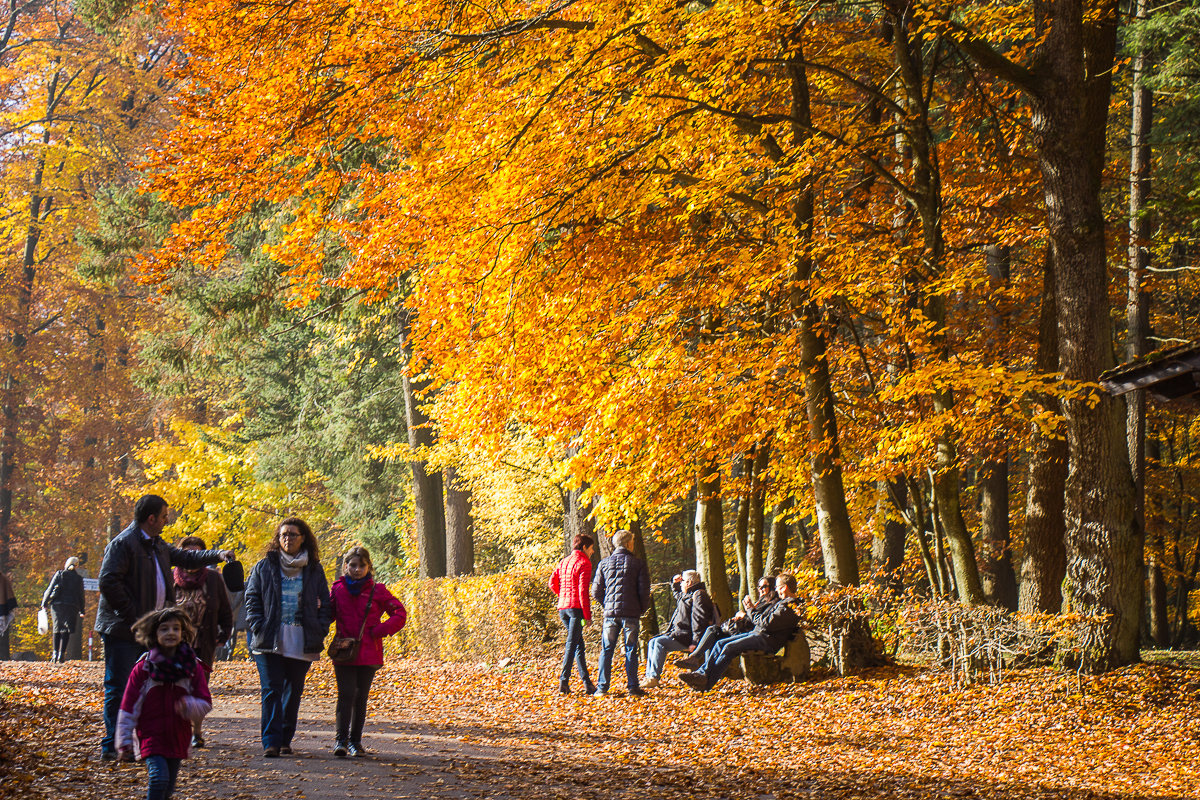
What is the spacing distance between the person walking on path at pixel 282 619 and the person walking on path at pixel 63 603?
41.2ft

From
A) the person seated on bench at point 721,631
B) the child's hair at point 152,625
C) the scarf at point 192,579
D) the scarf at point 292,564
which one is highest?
the scarf at point 292,564

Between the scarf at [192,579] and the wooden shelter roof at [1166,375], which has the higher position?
the wooden shelter roof at [1166,375]

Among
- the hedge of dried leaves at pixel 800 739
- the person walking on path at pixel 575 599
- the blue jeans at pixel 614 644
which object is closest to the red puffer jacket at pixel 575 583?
the person walking on path at pixel 575 599

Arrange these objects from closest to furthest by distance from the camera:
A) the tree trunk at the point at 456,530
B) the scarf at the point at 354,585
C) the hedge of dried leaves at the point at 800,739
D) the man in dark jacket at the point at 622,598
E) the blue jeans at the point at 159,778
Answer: the blue jeans at the point at 159,778
the hedge of dried leaves at the point at 800,739
the scarf at the point at 354,585
the man in dark jacket at the point at 622,598
the tree trunk at the point at 456,530

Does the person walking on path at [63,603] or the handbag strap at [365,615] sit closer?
the handbag strap at [365,615]

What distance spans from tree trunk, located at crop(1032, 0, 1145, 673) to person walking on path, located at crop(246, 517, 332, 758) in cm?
760

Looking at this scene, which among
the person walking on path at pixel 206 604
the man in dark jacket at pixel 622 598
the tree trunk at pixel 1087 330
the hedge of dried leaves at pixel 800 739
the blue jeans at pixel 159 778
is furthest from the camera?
the man in dark jacket at pixel 622 598

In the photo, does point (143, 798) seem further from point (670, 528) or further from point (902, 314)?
point (670, 528)

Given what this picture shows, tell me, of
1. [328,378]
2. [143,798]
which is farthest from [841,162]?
[328,378]

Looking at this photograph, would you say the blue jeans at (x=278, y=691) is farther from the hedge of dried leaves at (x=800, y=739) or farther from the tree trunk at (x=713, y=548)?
the tree trunk at (x=713, y=548)

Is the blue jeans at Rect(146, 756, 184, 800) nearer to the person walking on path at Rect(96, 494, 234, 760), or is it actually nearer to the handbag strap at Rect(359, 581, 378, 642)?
the person walking on path at Rect(96, 494, 234, 760)

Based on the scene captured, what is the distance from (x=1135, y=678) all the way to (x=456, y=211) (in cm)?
882

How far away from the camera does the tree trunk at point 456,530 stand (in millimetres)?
22781

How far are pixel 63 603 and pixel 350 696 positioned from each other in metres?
13.1
